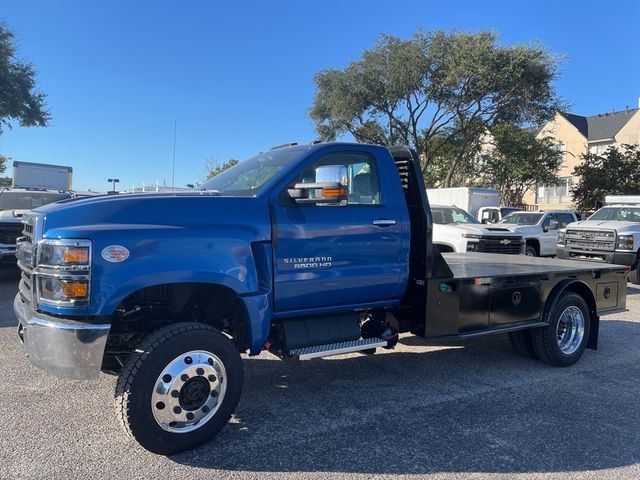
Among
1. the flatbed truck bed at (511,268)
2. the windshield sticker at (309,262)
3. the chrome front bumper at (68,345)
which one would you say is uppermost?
the windshield sticker at (309,262)

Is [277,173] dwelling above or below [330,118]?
below

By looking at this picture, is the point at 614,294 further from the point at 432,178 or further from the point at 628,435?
the point at 432,178

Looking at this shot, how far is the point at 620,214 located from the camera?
47.9ft

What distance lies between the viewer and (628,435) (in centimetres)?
399

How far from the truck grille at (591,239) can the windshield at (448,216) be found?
267cm

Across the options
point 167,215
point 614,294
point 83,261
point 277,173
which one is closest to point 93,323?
point 83,261

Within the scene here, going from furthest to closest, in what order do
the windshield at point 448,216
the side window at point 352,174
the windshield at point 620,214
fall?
the windshield at point 620,214, the windshield at point 448,216, the side window at point 352,174

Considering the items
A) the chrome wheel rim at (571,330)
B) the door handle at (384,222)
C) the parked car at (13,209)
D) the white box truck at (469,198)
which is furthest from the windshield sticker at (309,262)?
the white box truck at (469,198)

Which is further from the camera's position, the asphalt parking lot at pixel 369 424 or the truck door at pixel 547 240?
the truck door at pixel 547 240

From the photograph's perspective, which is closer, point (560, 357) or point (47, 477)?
point (47, 477)

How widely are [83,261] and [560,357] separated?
5.00m

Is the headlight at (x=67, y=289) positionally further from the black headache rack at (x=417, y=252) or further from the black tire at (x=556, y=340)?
the black tire at (x=556, y=340)

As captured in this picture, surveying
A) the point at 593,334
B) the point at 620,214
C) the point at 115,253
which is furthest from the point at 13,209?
the point at 620,214

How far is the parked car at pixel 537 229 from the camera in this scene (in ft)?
55.6
